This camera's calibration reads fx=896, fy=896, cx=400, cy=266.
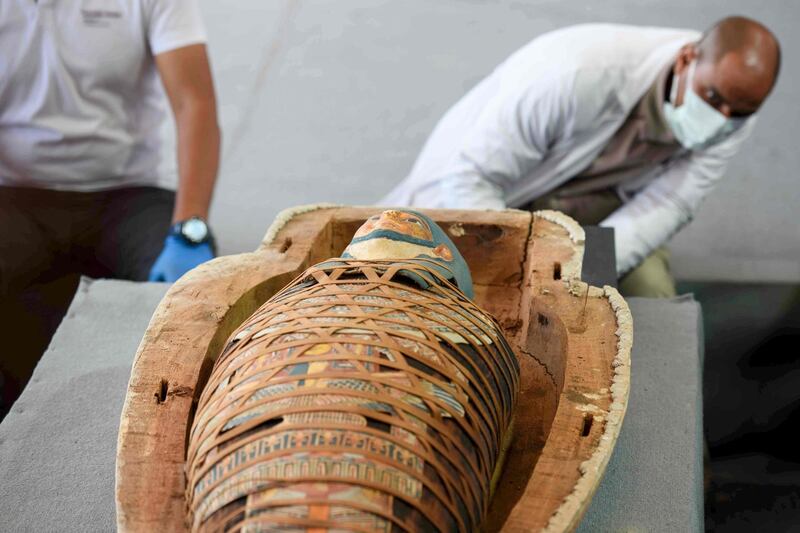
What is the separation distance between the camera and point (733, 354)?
2.80m

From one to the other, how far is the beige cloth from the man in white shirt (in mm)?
1172

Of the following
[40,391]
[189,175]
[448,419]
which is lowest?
[40,391]

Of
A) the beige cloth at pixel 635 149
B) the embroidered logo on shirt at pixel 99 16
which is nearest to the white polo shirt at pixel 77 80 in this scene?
the embroidered logo on shirt at pixel 99 16

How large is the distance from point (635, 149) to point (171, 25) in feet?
4.68

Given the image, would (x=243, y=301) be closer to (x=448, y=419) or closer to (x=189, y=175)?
(x=448, y=419)

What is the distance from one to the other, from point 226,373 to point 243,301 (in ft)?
1.24

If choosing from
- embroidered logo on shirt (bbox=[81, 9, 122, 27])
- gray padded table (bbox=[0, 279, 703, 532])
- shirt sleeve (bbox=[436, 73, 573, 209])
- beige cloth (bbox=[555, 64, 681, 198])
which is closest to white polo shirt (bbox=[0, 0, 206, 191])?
embroidered logo on shirt (bbox=[81, 9, 122, 27])

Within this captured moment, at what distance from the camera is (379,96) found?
4293mm

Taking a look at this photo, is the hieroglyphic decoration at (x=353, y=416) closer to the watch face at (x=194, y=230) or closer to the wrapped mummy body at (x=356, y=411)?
the wrapped mummy body at (x=356, y=411)

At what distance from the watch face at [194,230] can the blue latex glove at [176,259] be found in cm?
2

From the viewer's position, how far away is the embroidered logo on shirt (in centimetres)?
236

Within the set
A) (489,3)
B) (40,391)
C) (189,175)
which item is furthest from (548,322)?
(489,3)

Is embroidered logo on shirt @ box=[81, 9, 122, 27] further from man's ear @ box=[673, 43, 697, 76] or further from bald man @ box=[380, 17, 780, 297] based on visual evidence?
man's ear @ box=[673, 43, 697, 76]

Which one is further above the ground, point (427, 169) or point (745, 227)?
point (427, 169)
